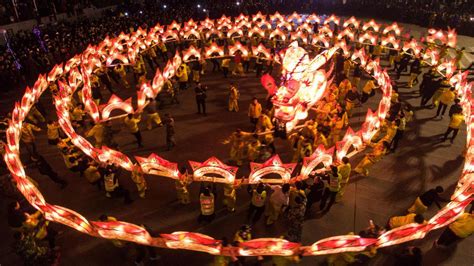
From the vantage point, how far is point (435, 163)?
10.8 m

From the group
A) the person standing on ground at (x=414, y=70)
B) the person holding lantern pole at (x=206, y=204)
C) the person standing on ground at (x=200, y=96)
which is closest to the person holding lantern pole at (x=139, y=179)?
the person holding lantern pole at (x=206, y=204)

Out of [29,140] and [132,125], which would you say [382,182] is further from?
[29,140]

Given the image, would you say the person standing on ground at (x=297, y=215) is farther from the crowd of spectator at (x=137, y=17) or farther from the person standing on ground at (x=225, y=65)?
the crowd of spectator at (x=137, y=17)

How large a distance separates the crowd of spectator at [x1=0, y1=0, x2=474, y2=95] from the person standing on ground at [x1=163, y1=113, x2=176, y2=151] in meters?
10.8

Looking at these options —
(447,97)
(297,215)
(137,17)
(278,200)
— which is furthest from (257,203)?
(137,17)

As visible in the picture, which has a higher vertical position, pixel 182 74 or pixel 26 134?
pixel 182 74

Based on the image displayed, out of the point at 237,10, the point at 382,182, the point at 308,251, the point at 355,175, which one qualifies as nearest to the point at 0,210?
the point at 308,251

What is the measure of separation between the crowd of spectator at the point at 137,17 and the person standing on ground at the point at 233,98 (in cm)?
1048

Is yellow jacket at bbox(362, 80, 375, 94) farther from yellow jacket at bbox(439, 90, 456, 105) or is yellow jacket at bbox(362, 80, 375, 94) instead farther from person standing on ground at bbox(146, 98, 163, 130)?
person standing on ground at bbox(146, 98, 163, 130)

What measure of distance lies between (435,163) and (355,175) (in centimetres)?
277

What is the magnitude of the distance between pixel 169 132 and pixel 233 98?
3.66 meters

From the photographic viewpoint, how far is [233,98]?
13.9m

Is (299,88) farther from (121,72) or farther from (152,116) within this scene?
(121,72)

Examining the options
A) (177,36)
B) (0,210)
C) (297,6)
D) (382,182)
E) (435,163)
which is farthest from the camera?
(297,6)
